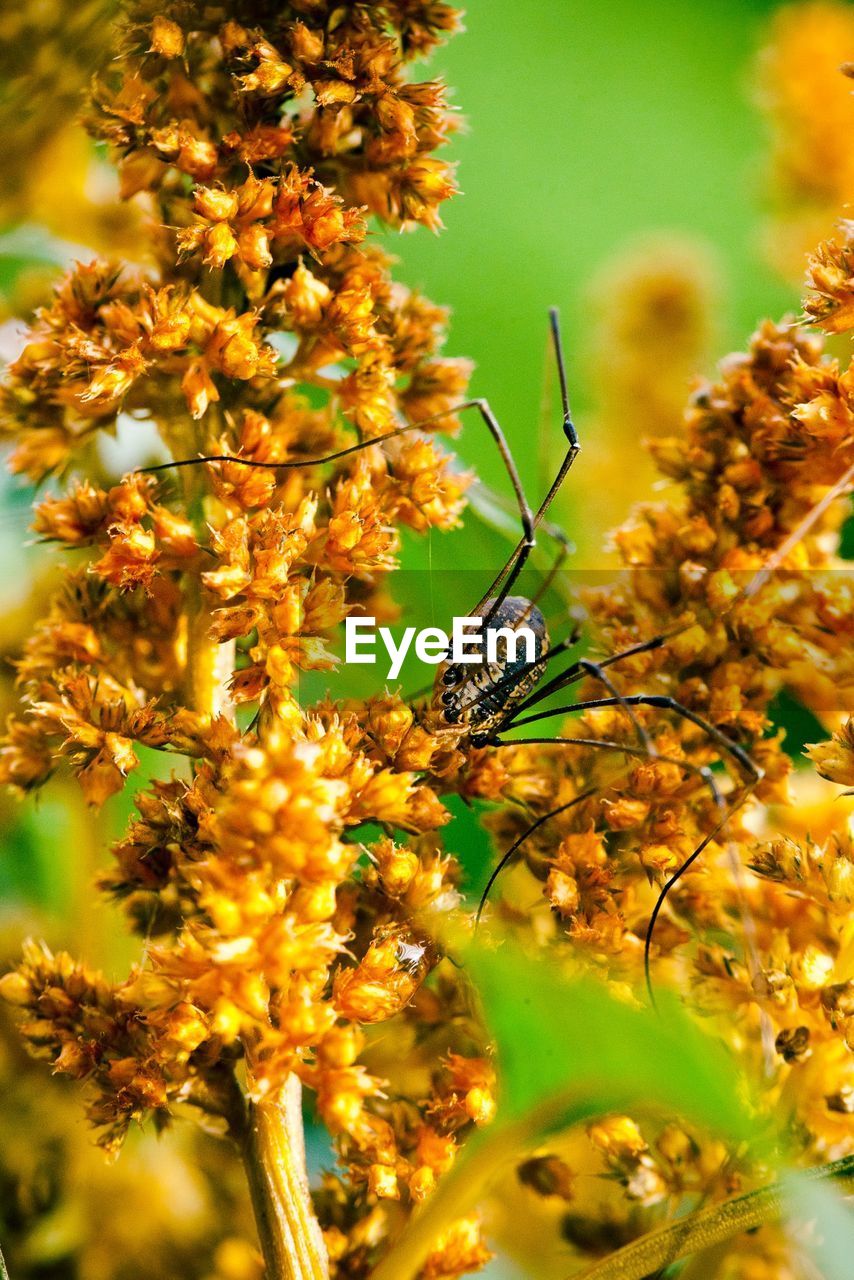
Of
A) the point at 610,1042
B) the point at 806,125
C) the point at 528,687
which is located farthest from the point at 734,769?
the point at 806,125

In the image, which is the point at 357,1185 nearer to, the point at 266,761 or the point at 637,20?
the point at 266,761

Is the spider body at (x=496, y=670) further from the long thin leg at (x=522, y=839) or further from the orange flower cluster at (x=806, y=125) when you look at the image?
the orange flower cluster at (x=806, y=125)

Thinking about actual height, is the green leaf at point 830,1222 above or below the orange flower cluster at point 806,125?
below

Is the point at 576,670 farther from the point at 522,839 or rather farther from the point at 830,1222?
the point at 830,1222

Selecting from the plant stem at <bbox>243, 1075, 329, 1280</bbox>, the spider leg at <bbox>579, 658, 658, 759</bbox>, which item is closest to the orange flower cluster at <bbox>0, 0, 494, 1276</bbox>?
the plant stem at <bbox>243, 1075, 329, 1280</bbox>

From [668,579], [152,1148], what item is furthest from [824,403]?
[152,1148]

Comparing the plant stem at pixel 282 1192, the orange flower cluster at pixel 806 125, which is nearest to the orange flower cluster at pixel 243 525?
the plant stem at pixel 282 1192
